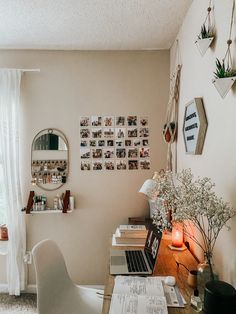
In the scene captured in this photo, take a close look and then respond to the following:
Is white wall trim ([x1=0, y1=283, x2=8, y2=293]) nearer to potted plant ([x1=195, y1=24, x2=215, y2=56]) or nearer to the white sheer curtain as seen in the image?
the white sheer curtain

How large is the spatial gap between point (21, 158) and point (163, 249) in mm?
1637

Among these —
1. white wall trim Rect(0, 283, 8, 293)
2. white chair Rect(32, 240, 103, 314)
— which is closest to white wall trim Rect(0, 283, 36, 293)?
white wall trim Rect(0, 283, 8, 293)

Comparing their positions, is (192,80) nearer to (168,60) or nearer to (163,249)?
(168,60)

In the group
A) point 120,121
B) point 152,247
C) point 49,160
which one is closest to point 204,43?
point 152,247

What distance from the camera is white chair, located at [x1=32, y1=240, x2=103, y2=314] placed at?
152 centimetres

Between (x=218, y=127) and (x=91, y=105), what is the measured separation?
1546 mm

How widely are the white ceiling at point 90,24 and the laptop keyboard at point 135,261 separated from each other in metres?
1.69

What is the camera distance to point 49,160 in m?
2.62

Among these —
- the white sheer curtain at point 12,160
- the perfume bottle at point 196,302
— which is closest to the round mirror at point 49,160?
the white sheer curtain at point 12,160

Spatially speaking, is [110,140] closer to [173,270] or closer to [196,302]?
[173,270]

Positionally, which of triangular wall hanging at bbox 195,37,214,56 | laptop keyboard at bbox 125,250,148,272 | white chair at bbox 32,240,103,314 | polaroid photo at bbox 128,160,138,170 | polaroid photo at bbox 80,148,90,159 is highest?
triangular wall hanging at bbox 195,37,214,56

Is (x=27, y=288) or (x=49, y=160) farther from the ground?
(x=49, y=160)

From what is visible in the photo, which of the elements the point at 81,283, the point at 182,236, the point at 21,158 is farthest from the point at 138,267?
the point at 21,158

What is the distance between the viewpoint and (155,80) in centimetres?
262
